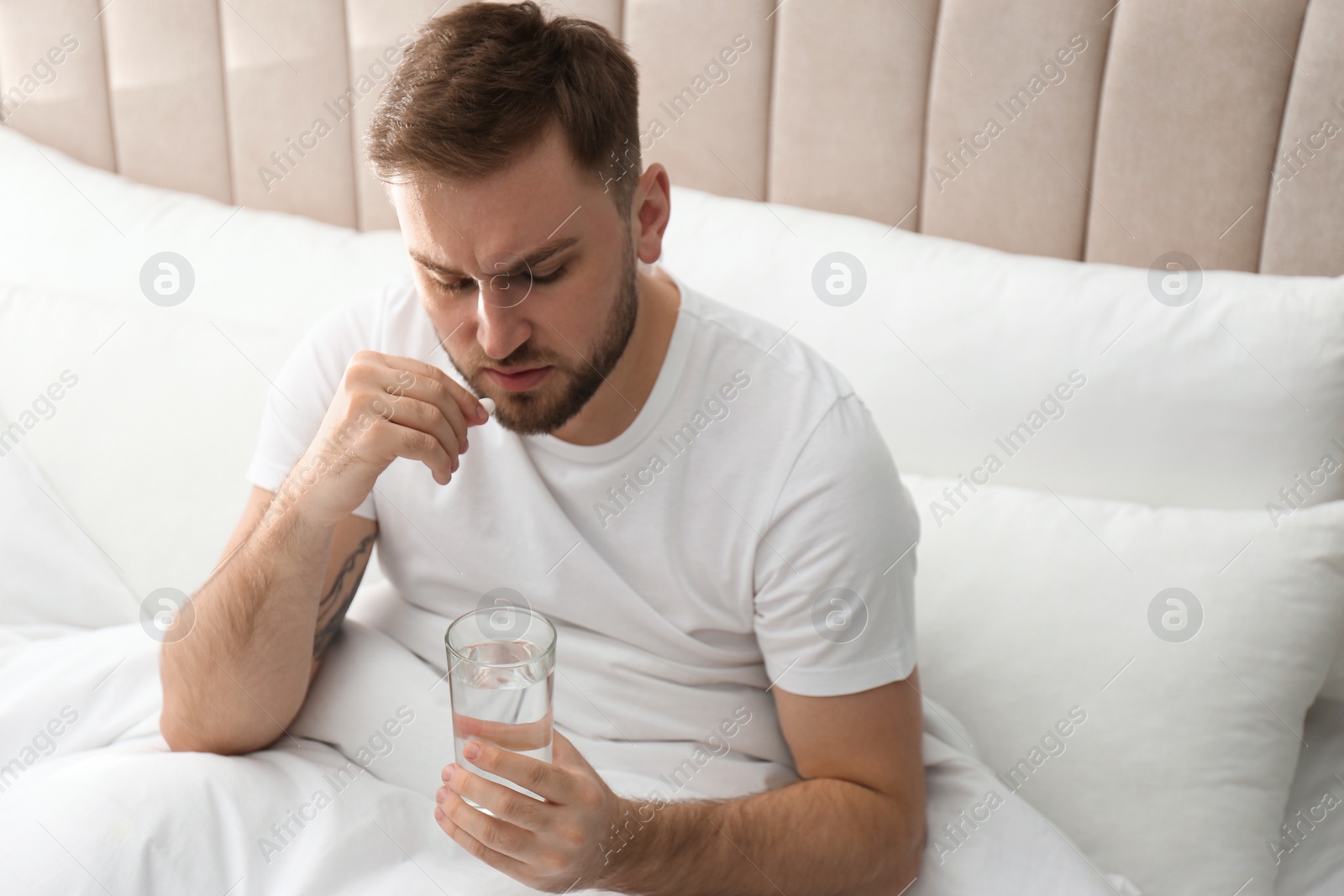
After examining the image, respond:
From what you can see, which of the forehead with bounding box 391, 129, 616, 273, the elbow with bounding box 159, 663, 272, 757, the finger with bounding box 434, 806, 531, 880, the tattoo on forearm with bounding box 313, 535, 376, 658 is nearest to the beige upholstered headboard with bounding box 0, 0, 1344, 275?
the forehead with bounding box 391, 129, 616, 273

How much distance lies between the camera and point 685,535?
1.10m

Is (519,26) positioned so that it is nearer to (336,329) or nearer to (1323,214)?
(336,329)

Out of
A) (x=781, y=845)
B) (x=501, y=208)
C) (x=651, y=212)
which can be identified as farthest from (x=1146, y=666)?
(x=501, y=208)

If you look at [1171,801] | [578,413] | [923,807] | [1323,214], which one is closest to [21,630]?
[578,413]

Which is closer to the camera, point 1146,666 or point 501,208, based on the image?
point 501,208

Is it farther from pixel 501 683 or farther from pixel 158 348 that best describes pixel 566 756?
pixel 158 348

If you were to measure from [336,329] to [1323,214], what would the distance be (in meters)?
1.20

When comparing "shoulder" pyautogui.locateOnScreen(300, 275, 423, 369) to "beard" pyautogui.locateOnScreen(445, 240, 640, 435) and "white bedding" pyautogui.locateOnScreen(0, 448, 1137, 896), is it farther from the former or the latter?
"white bedding" pyautogui.locateOnScreen(0, 448, 1137, 896)

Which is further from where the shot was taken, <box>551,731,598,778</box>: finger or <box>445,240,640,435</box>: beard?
<box>445,240,640,435</box>: beard

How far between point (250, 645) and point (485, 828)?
408 millimetres

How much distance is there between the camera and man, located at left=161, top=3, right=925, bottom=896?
972 millimetres

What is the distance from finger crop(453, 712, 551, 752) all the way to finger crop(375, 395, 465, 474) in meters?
0.27

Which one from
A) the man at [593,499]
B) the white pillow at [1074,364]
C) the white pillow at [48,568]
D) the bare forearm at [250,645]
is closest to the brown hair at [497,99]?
the man at [593,499]

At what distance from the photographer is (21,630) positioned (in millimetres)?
1310
